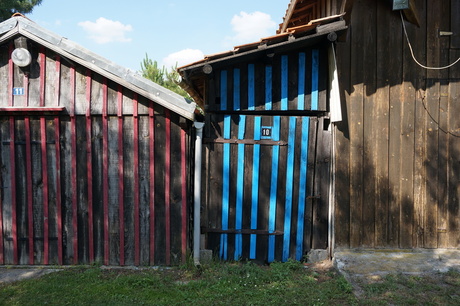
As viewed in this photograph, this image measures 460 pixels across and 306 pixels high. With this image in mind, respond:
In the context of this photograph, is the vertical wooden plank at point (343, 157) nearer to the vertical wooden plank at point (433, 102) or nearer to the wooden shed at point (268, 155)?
the wooden shed at point (268, 155)

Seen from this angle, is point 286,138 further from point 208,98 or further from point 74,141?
point 74,141

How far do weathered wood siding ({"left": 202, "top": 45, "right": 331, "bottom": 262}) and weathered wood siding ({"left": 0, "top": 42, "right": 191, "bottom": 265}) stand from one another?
1.99ft

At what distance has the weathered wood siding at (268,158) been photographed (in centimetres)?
655

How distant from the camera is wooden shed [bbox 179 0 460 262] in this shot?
641 centimetres

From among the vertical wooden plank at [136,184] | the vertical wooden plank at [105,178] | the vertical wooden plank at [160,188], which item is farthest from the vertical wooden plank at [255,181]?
the vertical wooden plank at [105,178]

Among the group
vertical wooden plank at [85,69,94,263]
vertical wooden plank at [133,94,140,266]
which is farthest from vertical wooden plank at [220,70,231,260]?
vertical wooden plank at [85,69,94,263]

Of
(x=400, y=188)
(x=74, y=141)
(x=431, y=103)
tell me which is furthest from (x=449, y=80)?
(x=74, y=141)

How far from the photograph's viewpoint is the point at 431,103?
6414 mm

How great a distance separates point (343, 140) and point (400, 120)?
37.9 inches

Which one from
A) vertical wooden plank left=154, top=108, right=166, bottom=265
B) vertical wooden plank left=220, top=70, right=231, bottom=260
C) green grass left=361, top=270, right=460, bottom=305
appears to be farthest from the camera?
vertical wooden plank left=220, top=70, right=231, bottom=260

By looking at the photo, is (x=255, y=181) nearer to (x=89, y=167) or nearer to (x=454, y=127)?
(x=89, y=167)

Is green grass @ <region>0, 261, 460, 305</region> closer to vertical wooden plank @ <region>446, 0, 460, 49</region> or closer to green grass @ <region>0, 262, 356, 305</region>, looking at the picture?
green grass @ <region>0, 262, 356, 305</region>

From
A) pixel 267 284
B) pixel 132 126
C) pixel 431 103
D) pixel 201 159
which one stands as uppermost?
pixel 431 103

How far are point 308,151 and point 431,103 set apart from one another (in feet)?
6.85
